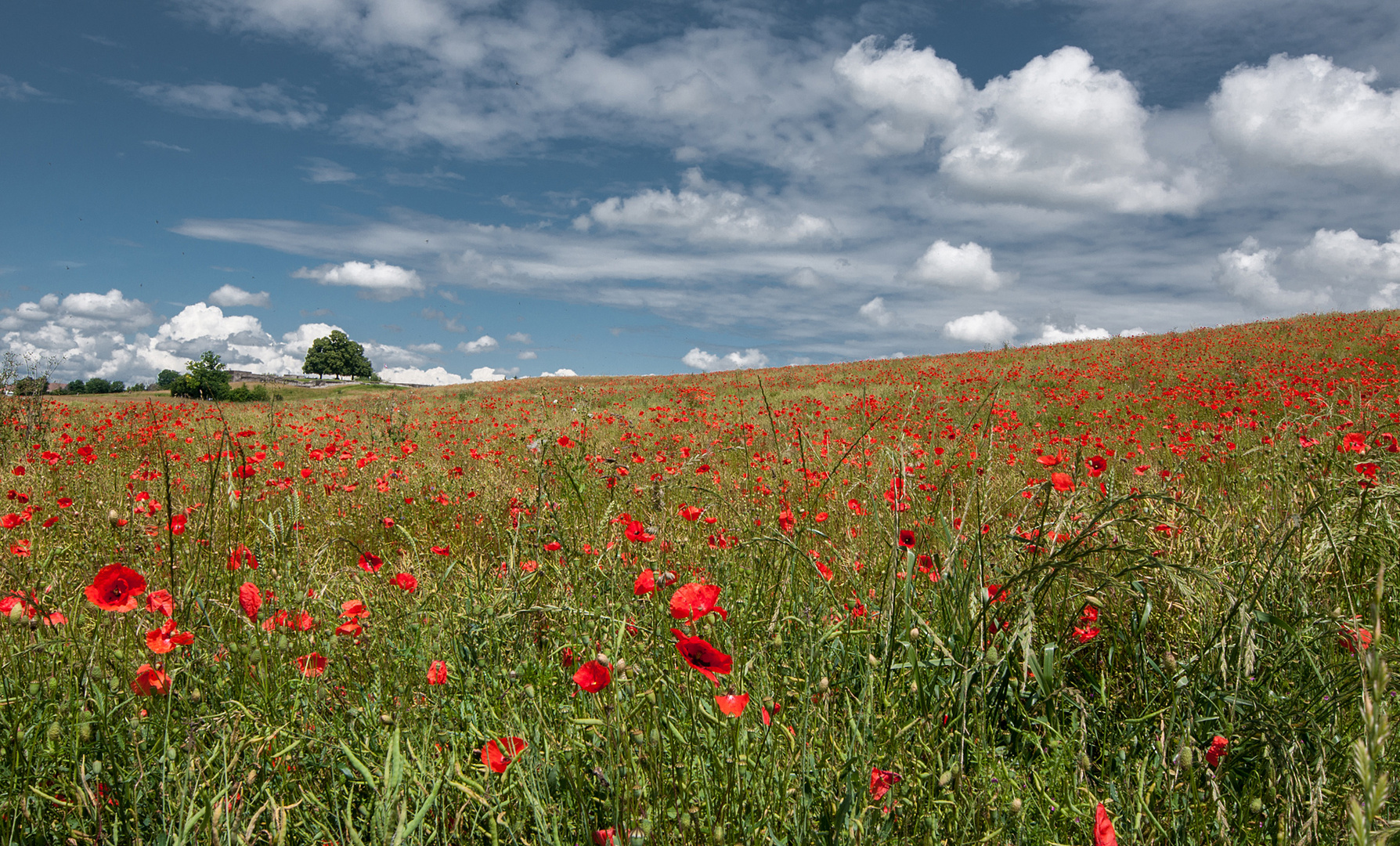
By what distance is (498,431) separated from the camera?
8.37 metres

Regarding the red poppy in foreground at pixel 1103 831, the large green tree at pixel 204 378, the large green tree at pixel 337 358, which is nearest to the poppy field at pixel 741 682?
the red poppy in foreground at pixel 1103 831

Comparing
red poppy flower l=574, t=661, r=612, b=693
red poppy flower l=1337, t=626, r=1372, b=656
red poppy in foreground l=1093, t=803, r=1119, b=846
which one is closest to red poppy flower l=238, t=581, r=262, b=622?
red poppy flower l=574, t=661, r=612, b=693

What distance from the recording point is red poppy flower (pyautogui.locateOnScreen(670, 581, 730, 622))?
1.37 meters

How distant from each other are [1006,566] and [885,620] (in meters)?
0.88

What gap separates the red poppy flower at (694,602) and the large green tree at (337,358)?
273ft

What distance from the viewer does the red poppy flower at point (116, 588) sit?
1.53 meters

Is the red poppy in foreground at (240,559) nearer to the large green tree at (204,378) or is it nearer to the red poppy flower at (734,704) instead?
the red poppy flower at (734,704)

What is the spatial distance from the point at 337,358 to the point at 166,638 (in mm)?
82386

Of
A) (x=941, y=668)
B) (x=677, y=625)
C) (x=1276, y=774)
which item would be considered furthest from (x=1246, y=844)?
(x=677, y=625)

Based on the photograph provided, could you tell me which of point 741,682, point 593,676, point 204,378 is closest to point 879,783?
point 741,682

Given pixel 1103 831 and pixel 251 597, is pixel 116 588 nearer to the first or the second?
pixel 251 597

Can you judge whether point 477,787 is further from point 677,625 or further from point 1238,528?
point 1238,528

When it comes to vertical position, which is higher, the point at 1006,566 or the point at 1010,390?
the point at 1010,390

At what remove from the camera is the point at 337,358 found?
2918 inches
